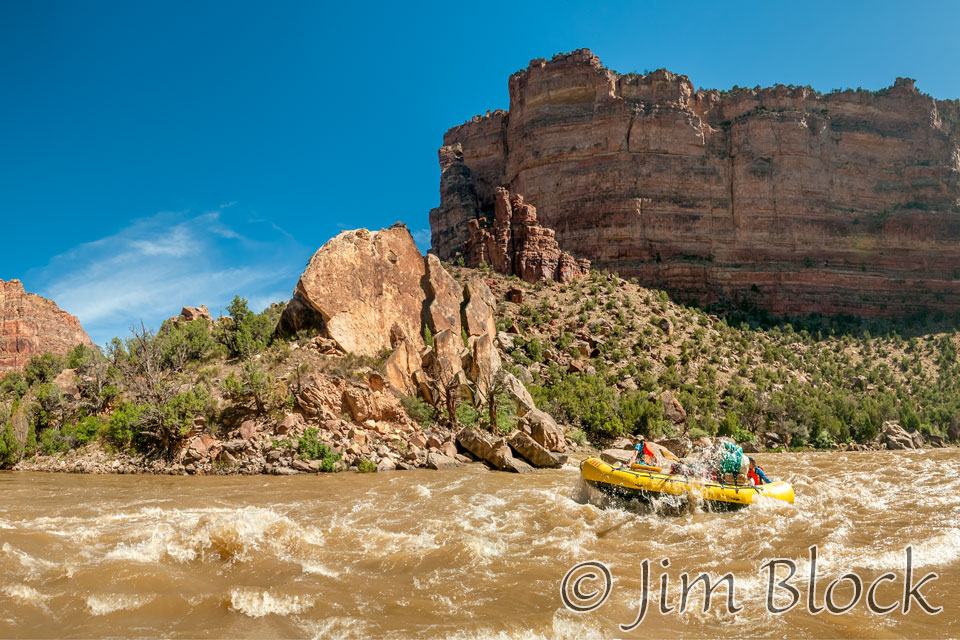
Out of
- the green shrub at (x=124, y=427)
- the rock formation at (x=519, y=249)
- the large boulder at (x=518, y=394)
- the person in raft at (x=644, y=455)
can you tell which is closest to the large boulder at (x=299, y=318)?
the green shrub at (x=124, y=427)

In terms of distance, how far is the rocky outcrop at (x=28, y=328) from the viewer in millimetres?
75750

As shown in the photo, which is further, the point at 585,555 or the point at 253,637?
the point at 585,555

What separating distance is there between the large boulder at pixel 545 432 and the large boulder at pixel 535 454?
7.71 ft

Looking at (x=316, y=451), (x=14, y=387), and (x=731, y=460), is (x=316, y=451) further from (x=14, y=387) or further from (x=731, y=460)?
(x=14, y=387)

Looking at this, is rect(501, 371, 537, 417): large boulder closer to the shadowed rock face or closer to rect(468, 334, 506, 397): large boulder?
rect(468, 334, 506, 397): large boulder

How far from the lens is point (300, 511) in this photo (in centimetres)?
1271

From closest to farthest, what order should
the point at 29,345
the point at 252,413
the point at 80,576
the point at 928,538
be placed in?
the point at 80,576, the point at 928,538, the point at 252,413, the point at 29,345

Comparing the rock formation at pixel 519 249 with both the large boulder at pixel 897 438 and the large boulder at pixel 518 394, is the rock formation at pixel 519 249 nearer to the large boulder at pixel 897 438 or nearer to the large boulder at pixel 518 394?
the large boulder at pixel 518 394

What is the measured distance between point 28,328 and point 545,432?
85.6 metres

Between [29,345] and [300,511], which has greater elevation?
[29,345]

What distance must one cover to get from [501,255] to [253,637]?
161 ft

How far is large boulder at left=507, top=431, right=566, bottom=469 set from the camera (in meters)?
22.0

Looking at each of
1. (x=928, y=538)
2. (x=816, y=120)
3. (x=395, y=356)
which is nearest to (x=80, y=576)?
(x=928, y=538)

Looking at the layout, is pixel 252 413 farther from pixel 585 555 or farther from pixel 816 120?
pixel 816 120
